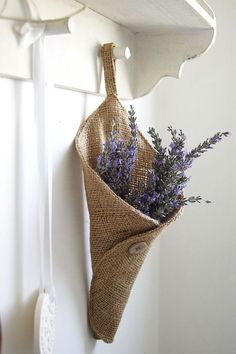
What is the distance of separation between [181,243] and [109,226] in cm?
50

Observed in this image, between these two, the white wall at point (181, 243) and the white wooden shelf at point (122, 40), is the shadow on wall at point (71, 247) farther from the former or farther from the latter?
the white wooden shelf at point (122, 40)

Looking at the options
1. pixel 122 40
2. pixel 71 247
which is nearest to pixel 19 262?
pixel 71 247

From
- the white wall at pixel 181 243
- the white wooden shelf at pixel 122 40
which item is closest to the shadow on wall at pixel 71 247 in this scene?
the white wall at pixel 181 243

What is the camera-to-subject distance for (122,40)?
77 centimetres

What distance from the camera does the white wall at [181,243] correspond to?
660 millimetres

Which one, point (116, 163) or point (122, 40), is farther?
point (122, 40)

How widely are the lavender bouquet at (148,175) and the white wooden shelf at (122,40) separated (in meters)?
A: 0.12

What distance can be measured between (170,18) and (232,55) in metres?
0.37

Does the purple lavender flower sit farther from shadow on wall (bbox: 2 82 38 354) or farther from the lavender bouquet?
shadow on wall (bbox: 2 82 38 354)

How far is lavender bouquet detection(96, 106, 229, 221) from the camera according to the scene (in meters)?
0.62

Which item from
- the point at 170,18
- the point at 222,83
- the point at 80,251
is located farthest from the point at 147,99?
the point at 80,251

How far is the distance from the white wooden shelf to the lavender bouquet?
0.12 metres

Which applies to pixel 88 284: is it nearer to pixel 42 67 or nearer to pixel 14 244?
pixel 14 244

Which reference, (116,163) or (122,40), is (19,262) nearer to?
(116,163)
